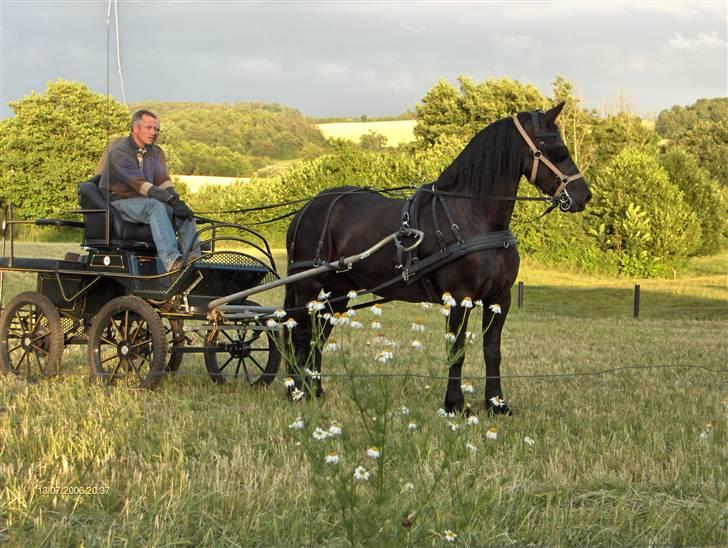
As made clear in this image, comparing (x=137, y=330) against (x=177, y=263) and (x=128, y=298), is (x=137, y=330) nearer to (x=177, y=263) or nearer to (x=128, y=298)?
(x=128, y=298)

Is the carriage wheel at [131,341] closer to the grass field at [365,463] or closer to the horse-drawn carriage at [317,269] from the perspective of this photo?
the horse-drawn carriage at [317,269]

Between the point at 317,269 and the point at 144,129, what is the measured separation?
2124mm

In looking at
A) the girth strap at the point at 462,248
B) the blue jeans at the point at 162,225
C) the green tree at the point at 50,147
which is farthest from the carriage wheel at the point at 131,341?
the green tree at the point at 50,147

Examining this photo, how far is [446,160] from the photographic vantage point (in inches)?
1564

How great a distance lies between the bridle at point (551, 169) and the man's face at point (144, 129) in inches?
131

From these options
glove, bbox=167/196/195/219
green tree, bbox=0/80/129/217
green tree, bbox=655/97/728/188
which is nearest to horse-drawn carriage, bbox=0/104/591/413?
glove, bbox=167/196/195/219

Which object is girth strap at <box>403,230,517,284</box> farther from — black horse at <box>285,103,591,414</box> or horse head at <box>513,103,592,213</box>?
horse head at <box>513,103,592,213</box>

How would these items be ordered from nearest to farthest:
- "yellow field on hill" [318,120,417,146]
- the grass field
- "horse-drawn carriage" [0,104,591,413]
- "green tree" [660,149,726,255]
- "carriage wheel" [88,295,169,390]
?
the grass field, "horse-drawn carriage" [0,104,591,413], "carriage wheel" [88,295,169,390], "green tree" [660,149,726,255], "yellow field on hill" [318,120,417,146]

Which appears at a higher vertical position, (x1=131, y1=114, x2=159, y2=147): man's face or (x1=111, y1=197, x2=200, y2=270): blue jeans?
(x1=131, y1=114, x2=159, y2=147): man's face

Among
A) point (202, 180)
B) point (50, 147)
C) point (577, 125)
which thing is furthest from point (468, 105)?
point (50, 147)

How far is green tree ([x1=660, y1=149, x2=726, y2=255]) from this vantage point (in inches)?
1490

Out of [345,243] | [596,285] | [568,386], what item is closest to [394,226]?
[345,243]

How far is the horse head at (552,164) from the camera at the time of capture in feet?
22.8

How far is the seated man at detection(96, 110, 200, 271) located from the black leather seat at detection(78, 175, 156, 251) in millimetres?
74
